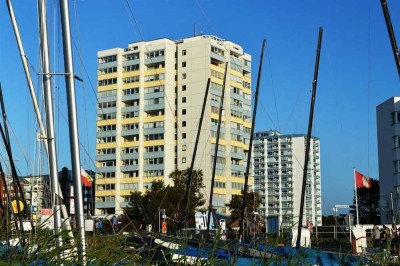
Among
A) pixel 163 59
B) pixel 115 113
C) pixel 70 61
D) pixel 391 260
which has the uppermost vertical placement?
pixel 163 59

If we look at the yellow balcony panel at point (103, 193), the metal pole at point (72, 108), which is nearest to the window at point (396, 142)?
the yellow balcony panel at point (103, 193)

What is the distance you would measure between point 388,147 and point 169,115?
55732 mm

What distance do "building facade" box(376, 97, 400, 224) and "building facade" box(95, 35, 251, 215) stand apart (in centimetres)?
4396

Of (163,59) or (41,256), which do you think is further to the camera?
(163,59)

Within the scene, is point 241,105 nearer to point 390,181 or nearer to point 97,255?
point 390,181

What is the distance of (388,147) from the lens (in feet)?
242

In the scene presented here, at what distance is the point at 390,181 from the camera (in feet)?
235

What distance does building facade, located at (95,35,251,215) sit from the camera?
395ft

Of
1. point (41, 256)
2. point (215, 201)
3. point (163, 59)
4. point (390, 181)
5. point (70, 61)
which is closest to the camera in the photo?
point (41, 256)

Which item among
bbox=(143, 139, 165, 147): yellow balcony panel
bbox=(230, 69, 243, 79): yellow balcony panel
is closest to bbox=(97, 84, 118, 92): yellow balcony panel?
bbox=(143, 139, 165, 147): yellow balcony panel

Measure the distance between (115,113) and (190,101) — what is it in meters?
16.8

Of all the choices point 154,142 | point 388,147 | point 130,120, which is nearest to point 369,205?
point 388,147

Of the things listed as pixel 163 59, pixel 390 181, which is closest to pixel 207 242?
pixel 390 181

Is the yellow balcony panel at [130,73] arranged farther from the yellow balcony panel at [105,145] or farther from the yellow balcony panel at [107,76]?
the yellow balcony panel at [105,145]
